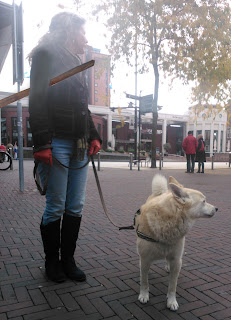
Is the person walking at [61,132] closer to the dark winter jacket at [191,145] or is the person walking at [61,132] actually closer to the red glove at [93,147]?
the red glove at [93,147]

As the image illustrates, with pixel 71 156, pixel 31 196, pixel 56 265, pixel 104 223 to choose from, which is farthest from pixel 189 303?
pixel 31 196

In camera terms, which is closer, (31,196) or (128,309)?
(128,309)

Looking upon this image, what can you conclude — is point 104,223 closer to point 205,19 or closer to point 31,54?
point 31,54

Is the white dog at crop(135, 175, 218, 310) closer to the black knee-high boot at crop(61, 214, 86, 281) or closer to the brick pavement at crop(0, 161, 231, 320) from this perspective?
the brick pavement at crop(0, 161, 231, 320)

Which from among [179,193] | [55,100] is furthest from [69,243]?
[55,100]

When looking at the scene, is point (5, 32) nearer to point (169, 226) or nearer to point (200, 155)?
point (169, 226)

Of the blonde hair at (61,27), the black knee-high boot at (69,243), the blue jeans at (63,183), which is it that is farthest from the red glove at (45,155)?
the blonde hair at (61,27)

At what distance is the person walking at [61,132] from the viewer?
2100mm

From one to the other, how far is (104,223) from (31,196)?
2.79 m

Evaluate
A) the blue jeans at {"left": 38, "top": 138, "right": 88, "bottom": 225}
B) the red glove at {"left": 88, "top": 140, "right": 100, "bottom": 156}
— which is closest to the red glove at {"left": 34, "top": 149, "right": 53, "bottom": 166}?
the blue jeans at {"left": 38, "top": 138, "right": 88, "bottom": 225}

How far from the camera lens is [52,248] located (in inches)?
93.7

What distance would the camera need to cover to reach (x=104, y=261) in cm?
287

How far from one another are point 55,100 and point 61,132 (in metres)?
0.27

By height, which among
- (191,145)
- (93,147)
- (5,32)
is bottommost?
(191,145)
